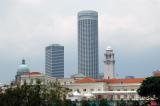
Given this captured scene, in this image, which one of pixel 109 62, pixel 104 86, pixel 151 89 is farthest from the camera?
pixel 109 62

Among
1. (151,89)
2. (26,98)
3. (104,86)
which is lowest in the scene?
(26,98)

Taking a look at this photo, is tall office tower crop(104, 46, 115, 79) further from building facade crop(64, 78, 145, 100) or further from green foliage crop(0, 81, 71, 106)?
green foliage crop(0, 81, 71, 106)

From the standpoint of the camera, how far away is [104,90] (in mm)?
169125

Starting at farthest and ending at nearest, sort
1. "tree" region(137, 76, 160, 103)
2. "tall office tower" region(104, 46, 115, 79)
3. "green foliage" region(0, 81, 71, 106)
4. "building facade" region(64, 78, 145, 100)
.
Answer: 1. "tall office tower" region(104, 46, 115, 79)
2. "building facade" region(64, 78, 145, 100)
3. "tree" region(137, 76, 160, 103)
4. "green foliage" region(0, 81, 71, 106)

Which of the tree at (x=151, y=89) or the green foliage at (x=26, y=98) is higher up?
the tree at (x=151, y=89)

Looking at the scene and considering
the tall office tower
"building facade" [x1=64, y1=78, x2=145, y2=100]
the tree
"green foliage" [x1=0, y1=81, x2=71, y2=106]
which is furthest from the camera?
the tall office tower

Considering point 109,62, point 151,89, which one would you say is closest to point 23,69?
point 109,62

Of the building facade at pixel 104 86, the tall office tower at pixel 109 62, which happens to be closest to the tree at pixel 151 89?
the building facade at pixel 104 86

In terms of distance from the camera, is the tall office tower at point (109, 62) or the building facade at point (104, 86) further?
the tall office tower at point (109, 62)

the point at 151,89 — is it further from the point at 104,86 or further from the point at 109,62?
the point at 109,62

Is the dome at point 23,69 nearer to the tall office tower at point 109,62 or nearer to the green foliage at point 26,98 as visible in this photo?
the tall office tower at point 109,62

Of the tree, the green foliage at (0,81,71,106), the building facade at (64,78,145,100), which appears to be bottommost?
the green foliage at (0,81,71,106)

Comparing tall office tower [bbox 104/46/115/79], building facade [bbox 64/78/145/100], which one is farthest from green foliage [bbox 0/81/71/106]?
tall office tower [bbox 104/46/115/79]

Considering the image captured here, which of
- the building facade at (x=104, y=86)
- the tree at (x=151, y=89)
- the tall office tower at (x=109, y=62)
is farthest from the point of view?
the tall office tower at (x=109, y=62)
